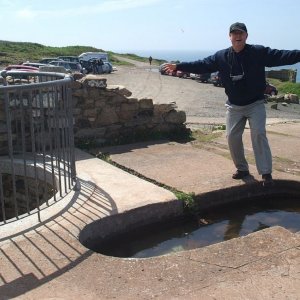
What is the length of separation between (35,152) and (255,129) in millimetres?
2621

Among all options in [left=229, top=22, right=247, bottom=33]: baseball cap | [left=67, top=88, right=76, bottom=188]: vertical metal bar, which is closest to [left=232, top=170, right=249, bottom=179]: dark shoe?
[left=229, top=22, right=247, bottom=33]: baseball cap

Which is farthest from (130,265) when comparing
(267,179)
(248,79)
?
(248,79)

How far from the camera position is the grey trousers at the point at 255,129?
5.48m

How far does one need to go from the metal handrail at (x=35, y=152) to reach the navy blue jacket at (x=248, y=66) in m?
1.90

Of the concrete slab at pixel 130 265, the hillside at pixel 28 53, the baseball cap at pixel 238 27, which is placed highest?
the baseball cap at pixel 238 27

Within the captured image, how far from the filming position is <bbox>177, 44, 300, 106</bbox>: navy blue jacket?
209 inches

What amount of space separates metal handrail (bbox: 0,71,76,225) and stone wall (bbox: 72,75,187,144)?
959mm

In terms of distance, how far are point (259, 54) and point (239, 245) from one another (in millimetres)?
2511

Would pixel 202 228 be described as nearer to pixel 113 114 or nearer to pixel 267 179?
pixel 267 179

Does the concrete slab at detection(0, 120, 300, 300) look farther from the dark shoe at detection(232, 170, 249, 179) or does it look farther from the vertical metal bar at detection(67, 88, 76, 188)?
the dark shoe at detection(232, 170, 249, 179)

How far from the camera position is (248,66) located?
5.39 meters

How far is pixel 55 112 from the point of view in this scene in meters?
4.74

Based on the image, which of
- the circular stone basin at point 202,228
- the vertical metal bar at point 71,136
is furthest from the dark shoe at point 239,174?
the vertical metal bar at point 71,136

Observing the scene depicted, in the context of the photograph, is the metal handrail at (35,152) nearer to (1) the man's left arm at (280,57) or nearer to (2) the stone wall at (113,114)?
(2) the stone wall at (113,114)
